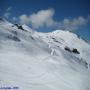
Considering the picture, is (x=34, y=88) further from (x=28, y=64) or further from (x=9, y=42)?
(x=9, y=42)

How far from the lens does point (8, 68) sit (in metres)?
23.8

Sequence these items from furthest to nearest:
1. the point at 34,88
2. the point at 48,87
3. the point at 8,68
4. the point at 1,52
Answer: the point at 1,52, the point at 8,68, the point at 48,87, the point at 34,88

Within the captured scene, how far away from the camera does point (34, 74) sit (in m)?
24.7

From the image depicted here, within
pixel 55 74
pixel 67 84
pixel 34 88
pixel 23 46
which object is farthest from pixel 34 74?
pixel 23 46

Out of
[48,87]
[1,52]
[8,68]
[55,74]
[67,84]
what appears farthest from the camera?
[1,52]

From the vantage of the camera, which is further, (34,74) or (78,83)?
(34,74)

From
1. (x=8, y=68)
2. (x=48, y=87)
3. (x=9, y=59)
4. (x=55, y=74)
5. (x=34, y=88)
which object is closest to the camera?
(x=34, y=88)

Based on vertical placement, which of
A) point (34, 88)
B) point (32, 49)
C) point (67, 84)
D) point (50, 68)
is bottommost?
point (34, 88)

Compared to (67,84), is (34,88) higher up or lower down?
lower down

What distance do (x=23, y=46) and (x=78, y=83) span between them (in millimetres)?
19332

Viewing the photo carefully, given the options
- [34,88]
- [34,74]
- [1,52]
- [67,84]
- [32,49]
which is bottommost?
[34,88]

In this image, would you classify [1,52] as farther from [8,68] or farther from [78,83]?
[78,83]

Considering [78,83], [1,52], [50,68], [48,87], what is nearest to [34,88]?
[48,87]

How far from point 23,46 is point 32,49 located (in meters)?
2.07
